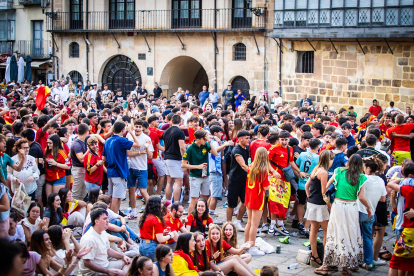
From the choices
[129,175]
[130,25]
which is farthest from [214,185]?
[130,25]

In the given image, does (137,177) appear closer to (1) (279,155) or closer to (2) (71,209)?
(2) (71,209)

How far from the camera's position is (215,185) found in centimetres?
952

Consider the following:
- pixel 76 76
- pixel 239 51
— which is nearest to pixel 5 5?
pixel 76 76

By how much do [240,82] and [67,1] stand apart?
1072 centimetres

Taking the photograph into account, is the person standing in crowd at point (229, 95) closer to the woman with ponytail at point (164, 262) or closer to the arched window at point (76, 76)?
the arched window at point (76, 76)

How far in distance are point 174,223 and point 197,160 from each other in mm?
2206

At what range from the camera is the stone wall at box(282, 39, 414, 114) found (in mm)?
17953

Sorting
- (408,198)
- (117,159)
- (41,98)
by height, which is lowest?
(408,198)

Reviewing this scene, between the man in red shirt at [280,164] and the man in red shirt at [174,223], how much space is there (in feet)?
7.24

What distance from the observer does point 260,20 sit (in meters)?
21.4

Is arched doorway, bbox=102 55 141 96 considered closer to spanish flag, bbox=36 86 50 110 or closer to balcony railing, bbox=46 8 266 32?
balcony railing, bbox=46 8 266 32

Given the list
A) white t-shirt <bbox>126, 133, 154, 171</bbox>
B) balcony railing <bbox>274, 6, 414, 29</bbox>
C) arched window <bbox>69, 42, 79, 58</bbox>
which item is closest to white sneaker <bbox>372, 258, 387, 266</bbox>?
white t-shirt <bbox>126, 133, 154, 171</bbox>

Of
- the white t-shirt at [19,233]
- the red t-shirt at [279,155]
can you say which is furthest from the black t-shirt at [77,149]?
the red t-shirt at [279,155]

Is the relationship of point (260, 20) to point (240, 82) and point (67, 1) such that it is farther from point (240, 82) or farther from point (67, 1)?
point (67, 1)
